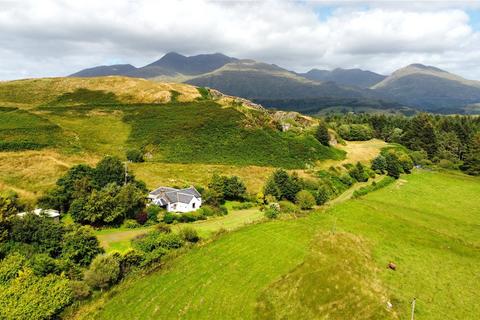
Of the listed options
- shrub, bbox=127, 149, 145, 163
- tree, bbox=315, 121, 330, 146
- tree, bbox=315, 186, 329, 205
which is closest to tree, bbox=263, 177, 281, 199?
tree, bbox=315, 186, 329, 205

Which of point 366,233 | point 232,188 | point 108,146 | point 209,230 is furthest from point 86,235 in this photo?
point 108,146

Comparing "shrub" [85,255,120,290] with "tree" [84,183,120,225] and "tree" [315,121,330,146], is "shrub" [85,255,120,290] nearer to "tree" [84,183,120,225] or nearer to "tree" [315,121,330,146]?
"tree" [84,183,120,225]

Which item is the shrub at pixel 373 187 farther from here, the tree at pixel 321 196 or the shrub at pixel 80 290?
the shrub at pixel 80 290

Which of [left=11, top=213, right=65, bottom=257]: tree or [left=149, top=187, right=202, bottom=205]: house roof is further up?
[left=11, top=213, right=65, bottom=257]: tree

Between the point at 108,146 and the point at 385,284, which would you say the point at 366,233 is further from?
the point at 108,146

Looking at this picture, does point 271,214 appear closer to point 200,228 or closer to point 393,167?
point 200,228

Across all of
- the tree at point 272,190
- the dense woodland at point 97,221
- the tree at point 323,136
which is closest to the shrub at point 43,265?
the dense woodland at point 97,221
